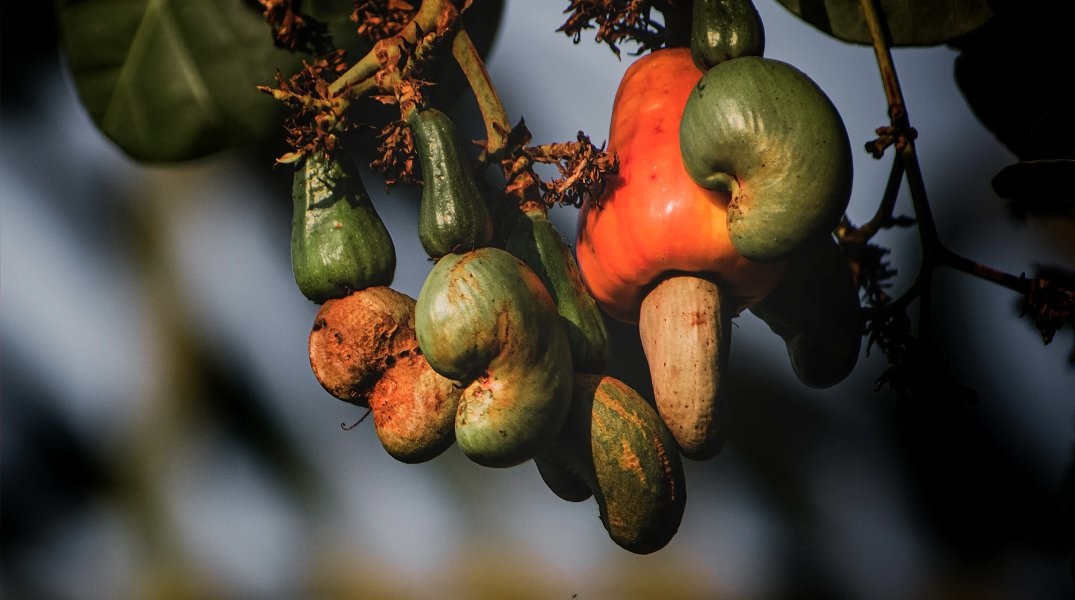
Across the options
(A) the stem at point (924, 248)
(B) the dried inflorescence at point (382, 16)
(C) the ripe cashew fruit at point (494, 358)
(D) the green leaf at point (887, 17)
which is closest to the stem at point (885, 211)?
(A) the stem at point (924, 248)

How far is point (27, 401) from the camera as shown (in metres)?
0.82

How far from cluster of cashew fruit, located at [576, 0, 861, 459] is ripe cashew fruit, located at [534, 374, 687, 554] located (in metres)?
0.02

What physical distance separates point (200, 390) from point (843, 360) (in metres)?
0.51

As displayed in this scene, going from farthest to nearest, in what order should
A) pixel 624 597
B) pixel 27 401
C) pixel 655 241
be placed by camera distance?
pixel 27 401 < pixel 624 597 < pixel 655 241

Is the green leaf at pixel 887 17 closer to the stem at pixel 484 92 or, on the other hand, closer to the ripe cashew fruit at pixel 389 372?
the stem at pixel 484 92

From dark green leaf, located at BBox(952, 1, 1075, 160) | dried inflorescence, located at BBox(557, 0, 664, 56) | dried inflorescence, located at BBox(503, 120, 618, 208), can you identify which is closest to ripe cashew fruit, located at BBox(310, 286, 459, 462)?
dried inflorescence, located at BBox(503, 120, 618, 208)

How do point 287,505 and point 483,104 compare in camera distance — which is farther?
point 287,505

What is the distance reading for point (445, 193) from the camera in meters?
0.63

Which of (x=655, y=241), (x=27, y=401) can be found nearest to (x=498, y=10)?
(x=655, y=241)

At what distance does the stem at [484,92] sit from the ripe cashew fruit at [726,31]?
5.4 inches

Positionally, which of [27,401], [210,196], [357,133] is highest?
[357,133]

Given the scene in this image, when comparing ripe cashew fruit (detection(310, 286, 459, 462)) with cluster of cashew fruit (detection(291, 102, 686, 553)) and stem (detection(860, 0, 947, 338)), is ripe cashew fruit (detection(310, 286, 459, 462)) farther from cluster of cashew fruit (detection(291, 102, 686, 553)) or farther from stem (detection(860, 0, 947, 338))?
stem (detection(860, 0, 947, 338))

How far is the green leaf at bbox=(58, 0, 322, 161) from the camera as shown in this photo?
0.75 m

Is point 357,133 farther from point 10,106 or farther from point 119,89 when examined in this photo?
point 10,106
